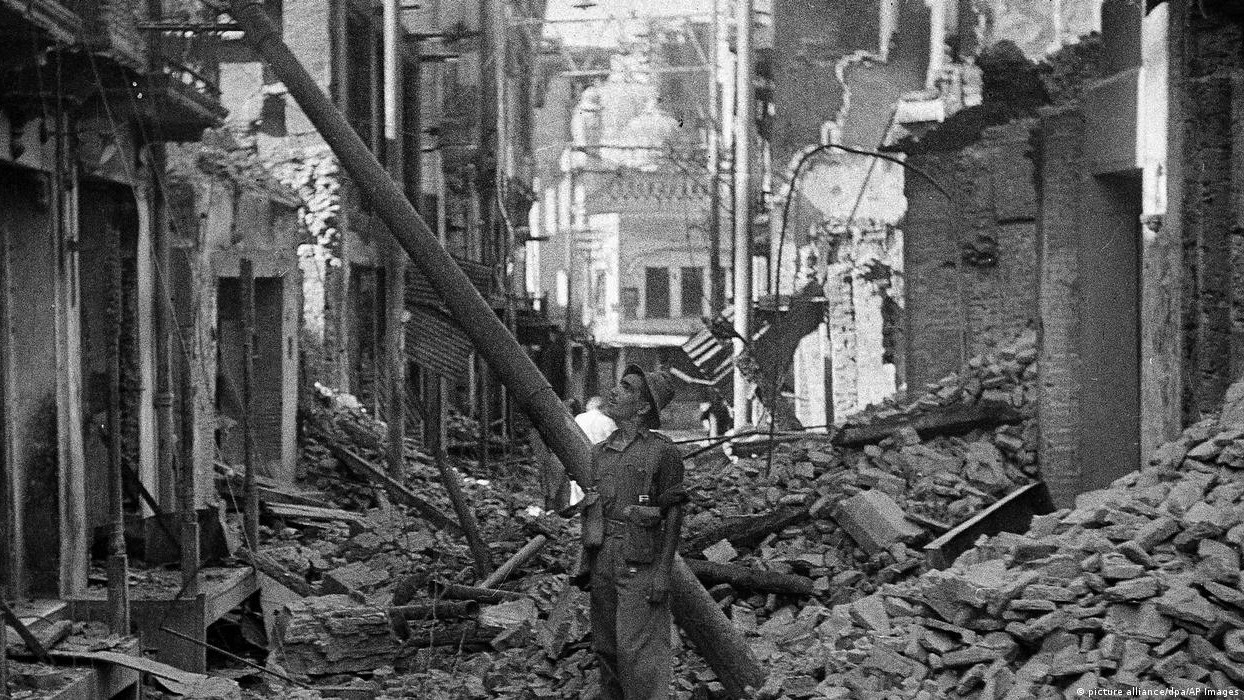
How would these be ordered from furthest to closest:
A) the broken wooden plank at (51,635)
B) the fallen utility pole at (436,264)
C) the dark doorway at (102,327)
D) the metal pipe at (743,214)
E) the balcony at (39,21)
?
1. the metal pipe at (743,214)
2. the dark doorway at (102,327)
3. the fallen utility pole at (436,264)
4. the broken wooden plank at (51,635)
5. the balcony at (39,21)

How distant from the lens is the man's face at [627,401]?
7656 millimetres

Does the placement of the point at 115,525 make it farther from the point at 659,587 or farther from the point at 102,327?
the point at 659,587

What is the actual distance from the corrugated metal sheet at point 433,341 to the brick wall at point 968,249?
18.1ft

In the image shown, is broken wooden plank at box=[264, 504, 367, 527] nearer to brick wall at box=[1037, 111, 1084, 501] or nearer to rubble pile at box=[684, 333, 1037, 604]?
rubble pile at box=[684, 333, 1037, 604]

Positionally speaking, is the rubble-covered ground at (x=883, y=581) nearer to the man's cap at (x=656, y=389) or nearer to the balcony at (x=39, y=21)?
the man's cap at (x=656, y=389)

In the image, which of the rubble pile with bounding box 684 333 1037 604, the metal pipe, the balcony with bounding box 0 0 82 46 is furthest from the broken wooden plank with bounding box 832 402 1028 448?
the balcony with bounding box 0 0 82 46

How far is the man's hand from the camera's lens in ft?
24.6

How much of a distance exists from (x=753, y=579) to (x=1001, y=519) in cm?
189

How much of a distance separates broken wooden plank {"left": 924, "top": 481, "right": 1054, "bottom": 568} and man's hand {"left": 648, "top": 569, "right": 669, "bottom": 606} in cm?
334

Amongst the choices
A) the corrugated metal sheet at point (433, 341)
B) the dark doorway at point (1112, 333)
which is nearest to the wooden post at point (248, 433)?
the corrugated metal sheet at point (433, 341)

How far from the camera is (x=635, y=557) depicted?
7594 millimetres

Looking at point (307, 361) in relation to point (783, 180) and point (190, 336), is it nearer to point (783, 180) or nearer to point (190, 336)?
point (190, 336)

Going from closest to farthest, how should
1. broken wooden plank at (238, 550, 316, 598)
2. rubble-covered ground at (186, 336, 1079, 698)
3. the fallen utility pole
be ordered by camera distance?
rubble-covered ground at (186, 336, 1079, 698), the fallen utility pole, broken wooden plank at (238, 550, 316, 598)

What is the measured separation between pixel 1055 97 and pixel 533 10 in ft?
113
